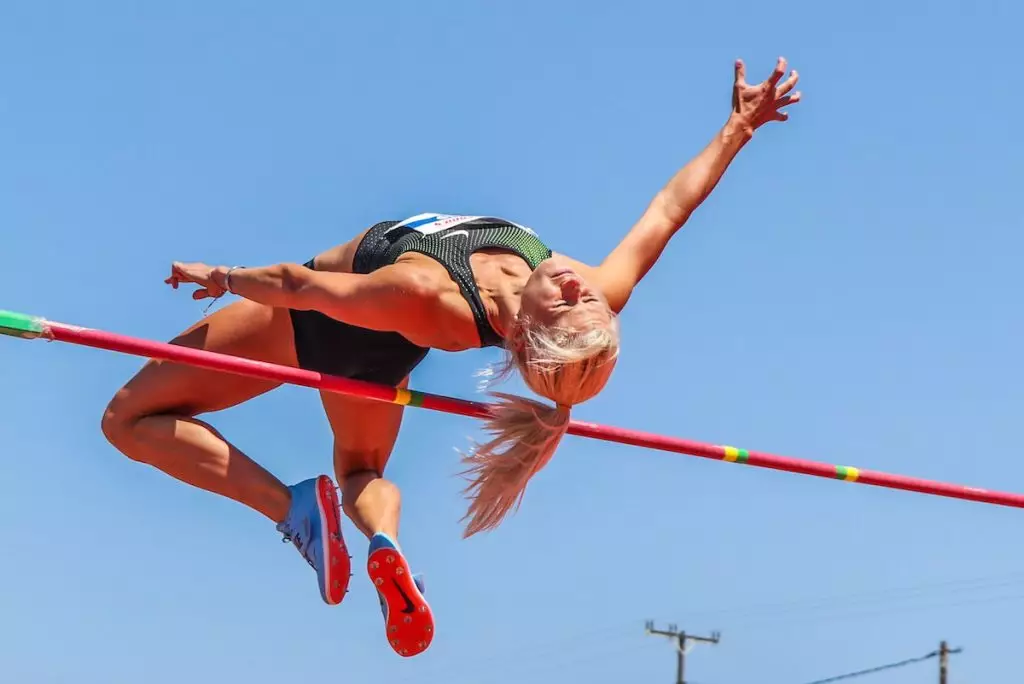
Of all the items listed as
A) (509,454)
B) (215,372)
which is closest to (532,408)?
(509,454)

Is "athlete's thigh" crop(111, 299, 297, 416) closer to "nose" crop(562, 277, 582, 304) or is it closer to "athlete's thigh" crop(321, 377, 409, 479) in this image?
"athlete's thigh" crop(321, 377, 409, 479)

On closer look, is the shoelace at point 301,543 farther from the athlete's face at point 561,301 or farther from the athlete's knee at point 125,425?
the athlete's face at point 561,301

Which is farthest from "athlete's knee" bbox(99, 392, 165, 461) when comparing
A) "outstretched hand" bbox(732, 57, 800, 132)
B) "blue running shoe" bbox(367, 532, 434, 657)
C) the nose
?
"outstretched hand" bbox(732, 57, 800, 132)

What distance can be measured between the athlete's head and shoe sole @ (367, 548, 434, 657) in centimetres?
37

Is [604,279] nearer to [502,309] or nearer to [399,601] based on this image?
[502,309]

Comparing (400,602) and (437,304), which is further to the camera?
(400,602)

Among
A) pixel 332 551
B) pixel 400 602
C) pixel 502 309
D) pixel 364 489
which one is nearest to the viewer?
pixel 502 309

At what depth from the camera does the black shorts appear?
7273 mm

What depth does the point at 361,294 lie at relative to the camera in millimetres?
6441

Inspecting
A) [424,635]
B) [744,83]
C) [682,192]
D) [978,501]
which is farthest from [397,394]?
[978,501]

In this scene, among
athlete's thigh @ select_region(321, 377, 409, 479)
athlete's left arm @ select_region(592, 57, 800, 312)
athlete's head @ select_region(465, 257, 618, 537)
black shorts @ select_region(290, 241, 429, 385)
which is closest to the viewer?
athlete's head @ select_region(465, 257, 618, 537)

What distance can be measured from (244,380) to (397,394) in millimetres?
818

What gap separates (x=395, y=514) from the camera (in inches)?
284

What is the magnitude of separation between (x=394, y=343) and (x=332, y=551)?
897 mm
